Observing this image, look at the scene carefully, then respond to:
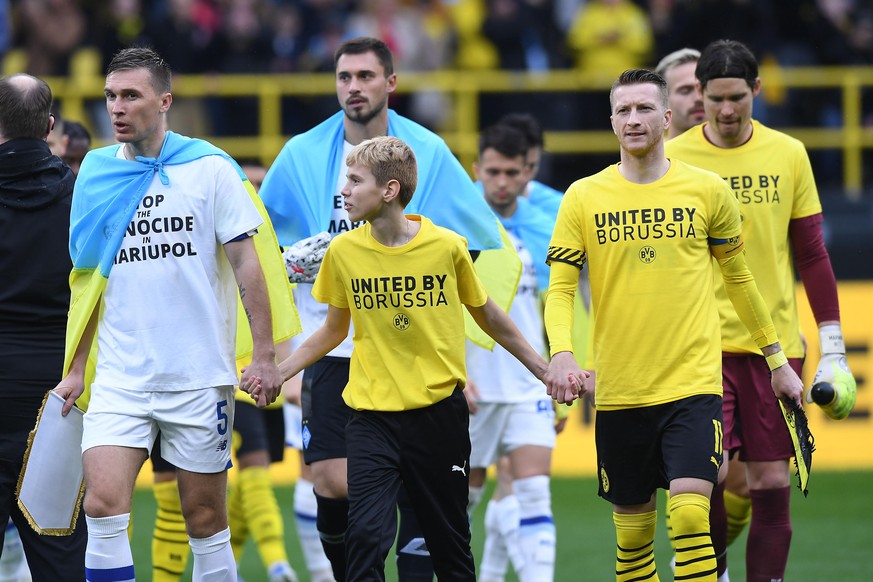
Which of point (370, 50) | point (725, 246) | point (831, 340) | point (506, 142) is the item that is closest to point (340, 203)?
point (370, 50)

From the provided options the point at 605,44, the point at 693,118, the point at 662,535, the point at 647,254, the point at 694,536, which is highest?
the point at 605,44

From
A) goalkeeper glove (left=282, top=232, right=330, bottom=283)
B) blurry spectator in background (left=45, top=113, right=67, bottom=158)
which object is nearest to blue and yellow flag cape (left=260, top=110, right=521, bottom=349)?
goalkeeper glove (left=282, top=232, right=330, bottom=283)

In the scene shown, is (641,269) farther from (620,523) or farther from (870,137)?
(870,137)

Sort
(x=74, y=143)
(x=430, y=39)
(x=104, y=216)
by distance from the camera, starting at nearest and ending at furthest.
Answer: (x=104, y=216) → (x=74, y=143) → (x=430, y=39)

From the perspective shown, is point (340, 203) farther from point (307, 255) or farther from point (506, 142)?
point (506, 142)

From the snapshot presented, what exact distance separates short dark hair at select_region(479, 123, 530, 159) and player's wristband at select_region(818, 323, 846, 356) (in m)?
2.15

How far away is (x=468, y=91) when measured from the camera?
50.6 feet

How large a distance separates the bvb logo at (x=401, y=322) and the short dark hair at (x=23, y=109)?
174 cm

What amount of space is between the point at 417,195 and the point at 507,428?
1.85 metres

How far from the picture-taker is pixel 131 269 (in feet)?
Answer: 19.7

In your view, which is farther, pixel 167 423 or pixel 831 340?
pixel 831 340

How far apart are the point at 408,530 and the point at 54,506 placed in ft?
5.30

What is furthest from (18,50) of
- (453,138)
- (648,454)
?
(648,454)

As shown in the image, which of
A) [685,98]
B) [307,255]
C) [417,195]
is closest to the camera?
[307,255]
